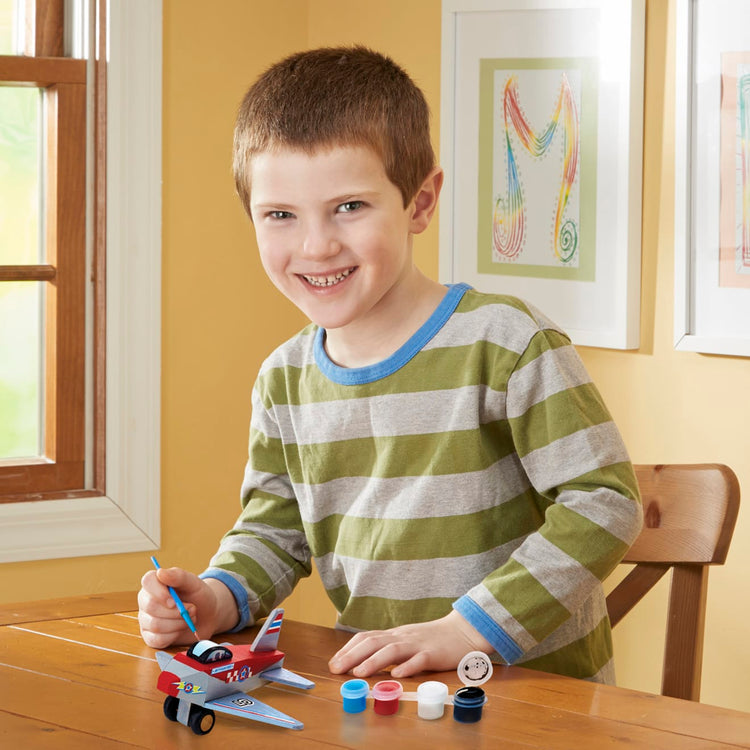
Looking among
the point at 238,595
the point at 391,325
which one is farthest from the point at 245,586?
the point at 391,325

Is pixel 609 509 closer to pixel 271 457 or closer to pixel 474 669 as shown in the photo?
pixel 474 669

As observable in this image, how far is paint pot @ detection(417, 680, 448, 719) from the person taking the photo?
0.96 metres

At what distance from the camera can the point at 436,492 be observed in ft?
4.10

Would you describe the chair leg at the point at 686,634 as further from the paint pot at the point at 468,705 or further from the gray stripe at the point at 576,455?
the paint pot at the point at 468,705

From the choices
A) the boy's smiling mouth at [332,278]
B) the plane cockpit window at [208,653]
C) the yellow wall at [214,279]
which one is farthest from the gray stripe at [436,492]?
the yellow wall at [214,279]

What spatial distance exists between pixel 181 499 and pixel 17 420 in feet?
1.20

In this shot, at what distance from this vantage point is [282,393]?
4.58ft

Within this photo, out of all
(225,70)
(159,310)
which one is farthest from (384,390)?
(225,70)

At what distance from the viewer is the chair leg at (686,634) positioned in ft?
4.59

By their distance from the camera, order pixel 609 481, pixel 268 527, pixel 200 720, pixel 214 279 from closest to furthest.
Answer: pixel 200 720
pixel 609 481
pixel 268 527
pixel 214 279

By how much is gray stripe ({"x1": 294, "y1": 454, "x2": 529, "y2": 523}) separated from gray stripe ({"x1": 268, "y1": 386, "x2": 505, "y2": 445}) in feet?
0.17

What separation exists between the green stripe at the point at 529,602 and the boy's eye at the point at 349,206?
16.0 inches

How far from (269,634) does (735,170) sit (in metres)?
1.12

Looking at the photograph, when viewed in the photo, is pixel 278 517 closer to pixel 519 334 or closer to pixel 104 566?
pixel 519 334
